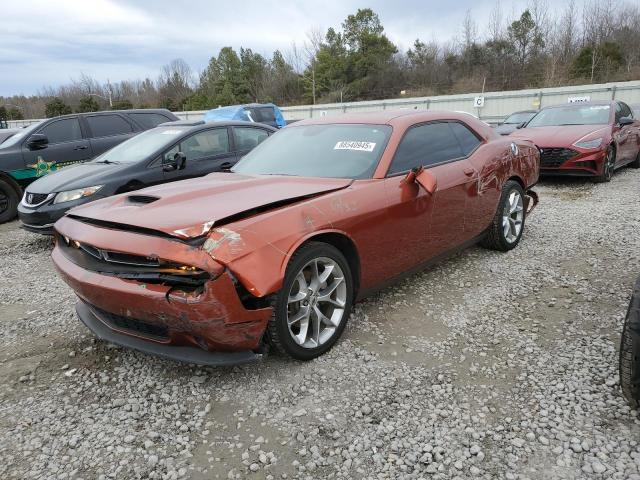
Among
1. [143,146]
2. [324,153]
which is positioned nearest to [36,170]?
[143,146]

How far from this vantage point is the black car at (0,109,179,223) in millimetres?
7555

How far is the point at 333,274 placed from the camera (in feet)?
9.58

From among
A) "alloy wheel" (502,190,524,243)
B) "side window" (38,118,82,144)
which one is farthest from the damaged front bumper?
"side window" (38,118,82,144)

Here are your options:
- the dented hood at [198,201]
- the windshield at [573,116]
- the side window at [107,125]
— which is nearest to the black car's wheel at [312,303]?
the dented hood at [198,201]

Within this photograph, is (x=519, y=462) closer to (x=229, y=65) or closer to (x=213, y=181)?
(x=213, y=181)

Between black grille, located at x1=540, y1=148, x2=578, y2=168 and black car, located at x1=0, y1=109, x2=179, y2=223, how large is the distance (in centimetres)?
754

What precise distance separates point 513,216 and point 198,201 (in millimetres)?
3484

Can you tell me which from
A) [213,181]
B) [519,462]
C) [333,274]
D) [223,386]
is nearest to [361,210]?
[333,274]

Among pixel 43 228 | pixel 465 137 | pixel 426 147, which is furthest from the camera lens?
pixel 43 228

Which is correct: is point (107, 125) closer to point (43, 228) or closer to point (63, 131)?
point (63, 131)

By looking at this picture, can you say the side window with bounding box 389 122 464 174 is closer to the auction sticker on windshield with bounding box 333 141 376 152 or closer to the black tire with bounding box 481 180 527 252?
the auction sticker on windshield with bounding box 333 141 376 152

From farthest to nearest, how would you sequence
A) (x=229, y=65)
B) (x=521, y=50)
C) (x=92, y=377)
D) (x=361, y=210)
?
(x=229, y=65), (x=521, y=50), (x=361, y=210), (x=92, y=377)

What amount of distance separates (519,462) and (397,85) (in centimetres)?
5122

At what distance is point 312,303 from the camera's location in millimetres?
2803
